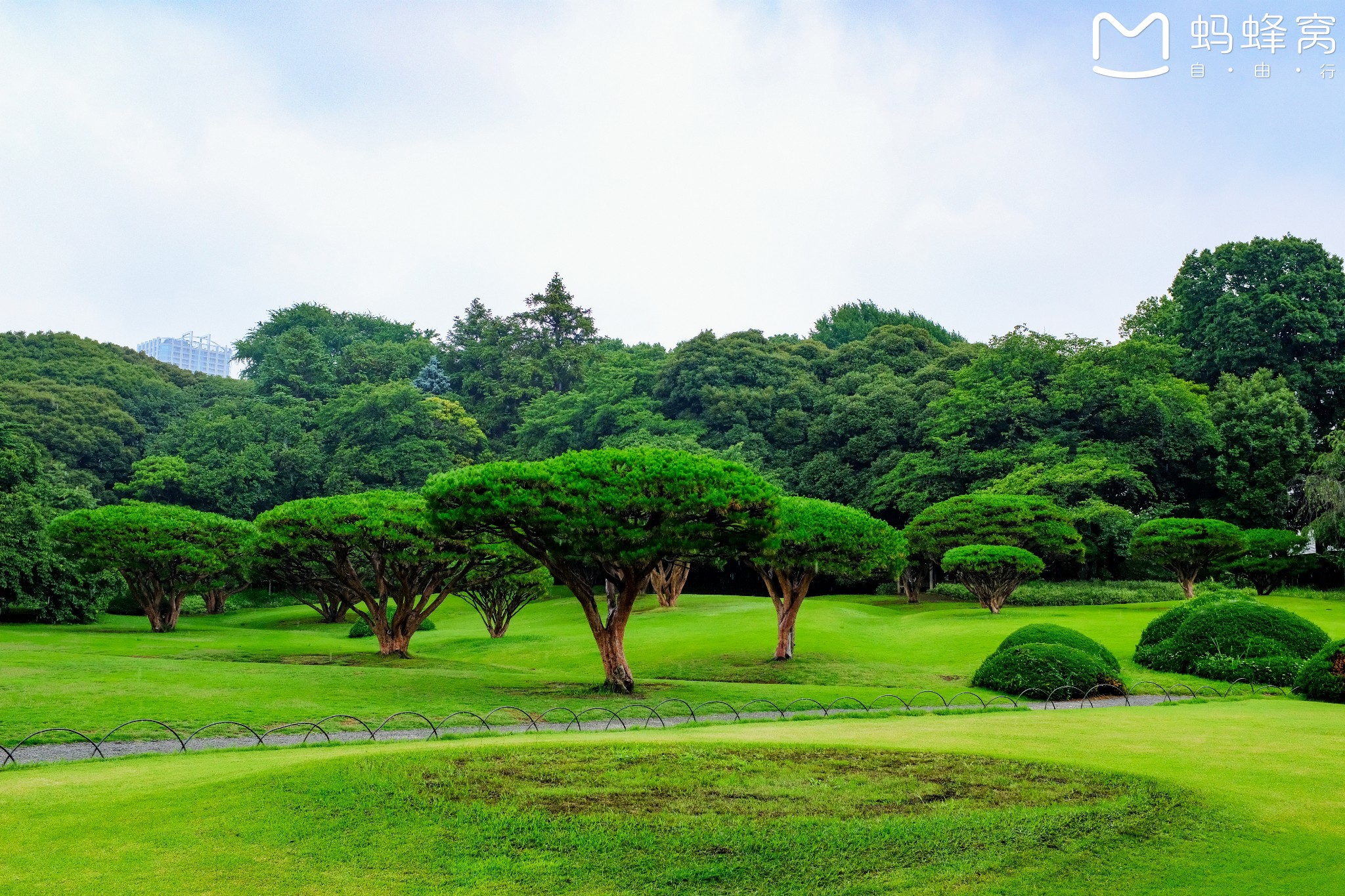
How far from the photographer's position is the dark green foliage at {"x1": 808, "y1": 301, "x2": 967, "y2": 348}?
263ft

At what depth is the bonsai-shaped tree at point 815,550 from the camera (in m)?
26.0

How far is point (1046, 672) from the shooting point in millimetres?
21344

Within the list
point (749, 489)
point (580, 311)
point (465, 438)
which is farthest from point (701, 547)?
point (580, 311)

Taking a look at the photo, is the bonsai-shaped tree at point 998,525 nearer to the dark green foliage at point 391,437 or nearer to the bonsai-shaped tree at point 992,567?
the bonsai-shaped tree at point 992,567

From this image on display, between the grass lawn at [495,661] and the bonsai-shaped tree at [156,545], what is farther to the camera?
the bonsai-shaped tree at [156,545]

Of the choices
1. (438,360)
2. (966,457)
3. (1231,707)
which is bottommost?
(1231,707)

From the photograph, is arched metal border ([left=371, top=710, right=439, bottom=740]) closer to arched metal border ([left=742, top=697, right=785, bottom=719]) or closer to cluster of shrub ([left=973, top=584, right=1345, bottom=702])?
arched metal border ([left=742, top=697, right=785, bottom=719])

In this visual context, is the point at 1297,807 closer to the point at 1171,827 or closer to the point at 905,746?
the point at 1171,827

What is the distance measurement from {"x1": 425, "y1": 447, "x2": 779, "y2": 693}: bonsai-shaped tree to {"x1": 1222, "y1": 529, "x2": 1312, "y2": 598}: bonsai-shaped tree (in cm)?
3208

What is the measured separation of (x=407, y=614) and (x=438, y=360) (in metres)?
55.4

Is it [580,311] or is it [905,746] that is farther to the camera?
[580,311]

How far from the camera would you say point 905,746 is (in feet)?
38.9

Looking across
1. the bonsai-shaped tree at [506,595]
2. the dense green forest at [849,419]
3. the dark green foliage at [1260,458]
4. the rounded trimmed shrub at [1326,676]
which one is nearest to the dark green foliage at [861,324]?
the dense green forest at [849,419]

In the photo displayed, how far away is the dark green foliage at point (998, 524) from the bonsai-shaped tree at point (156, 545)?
89.5ft
